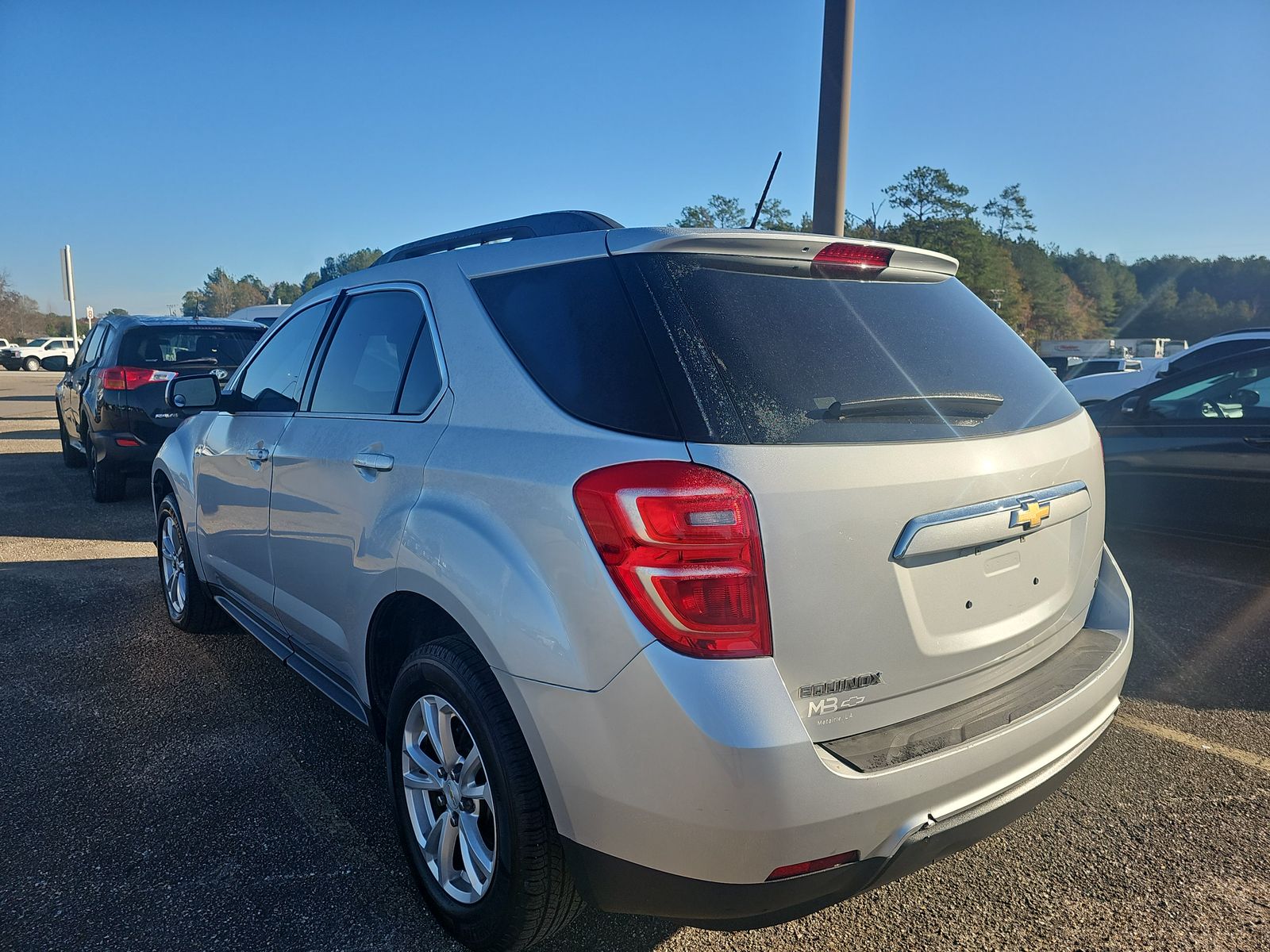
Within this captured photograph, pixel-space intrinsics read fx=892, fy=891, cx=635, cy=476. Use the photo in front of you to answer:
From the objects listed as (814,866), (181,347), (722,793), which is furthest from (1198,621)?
(181,347)

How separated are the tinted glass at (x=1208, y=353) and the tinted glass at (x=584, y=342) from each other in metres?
5.68

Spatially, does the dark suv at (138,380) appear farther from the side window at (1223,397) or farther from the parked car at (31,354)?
the parked car at (31,354)

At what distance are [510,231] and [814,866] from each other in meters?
2.02

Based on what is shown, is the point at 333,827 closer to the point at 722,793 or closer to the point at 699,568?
the point at 722,793

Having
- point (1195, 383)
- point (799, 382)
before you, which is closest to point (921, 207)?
point (1195, 383)

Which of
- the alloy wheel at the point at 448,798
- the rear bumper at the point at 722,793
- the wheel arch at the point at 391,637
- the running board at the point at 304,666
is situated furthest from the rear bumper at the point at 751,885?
the running board at the point at 304,666

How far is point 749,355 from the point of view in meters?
1.95

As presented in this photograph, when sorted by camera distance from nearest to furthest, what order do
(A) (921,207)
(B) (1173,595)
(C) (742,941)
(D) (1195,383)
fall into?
(C) (742,941) < (B) (1173,595) < (D) (1195,383) < (A) (921,207)

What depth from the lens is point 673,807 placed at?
1.73 m

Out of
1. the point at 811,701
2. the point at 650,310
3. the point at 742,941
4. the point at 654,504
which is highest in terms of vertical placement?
the point at 650,310

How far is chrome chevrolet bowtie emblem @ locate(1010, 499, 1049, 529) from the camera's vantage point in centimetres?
207

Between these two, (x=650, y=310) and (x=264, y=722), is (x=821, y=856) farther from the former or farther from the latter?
(x=264, y=722)

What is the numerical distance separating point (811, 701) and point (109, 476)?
8.20m

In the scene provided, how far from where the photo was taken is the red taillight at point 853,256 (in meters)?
2.22
